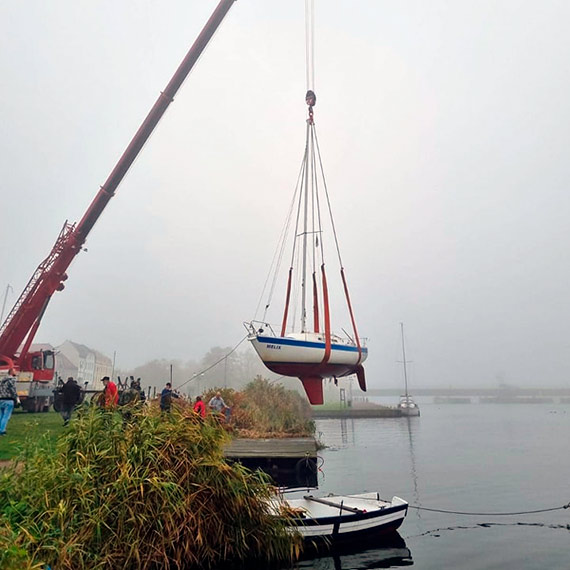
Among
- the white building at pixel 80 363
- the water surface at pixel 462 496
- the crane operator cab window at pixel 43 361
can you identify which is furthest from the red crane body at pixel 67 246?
the white building at pixel 80 363

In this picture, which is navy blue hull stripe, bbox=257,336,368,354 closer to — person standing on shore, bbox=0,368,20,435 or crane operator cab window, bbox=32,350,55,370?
person standing on shore, bbox=0,368,20,435

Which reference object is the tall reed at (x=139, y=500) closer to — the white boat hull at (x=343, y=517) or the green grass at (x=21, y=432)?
the white boat hull at (x=343, y=517)

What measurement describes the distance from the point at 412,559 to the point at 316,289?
9378 millimetres

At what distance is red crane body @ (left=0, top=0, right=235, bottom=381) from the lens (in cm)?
2077

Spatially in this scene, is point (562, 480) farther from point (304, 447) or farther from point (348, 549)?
point (348, 549)

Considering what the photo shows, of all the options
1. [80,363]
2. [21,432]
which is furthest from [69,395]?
[80,363]

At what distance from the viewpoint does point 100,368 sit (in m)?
99.2

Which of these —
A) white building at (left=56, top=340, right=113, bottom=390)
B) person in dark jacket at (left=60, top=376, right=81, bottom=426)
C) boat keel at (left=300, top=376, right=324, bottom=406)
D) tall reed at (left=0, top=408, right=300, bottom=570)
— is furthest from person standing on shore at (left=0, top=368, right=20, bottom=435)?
white building at (left=56, top=340, right=113, bottom=390)

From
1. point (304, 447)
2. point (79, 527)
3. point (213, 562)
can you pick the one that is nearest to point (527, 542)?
point (304, 447)

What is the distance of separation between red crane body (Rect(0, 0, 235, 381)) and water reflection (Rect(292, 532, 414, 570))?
56.3ft

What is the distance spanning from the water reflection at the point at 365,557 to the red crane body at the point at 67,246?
17161mm

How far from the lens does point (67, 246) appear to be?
2100 centimetres

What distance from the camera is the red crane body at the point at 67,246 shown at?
68.1 feet

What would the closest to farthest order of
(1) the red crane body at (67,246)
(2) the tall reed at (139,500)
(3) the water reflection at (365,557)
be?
(2) the tall reed at (139,500)
(3) the water reflection at (365,557)
(1) the red crane body at (67,246)
